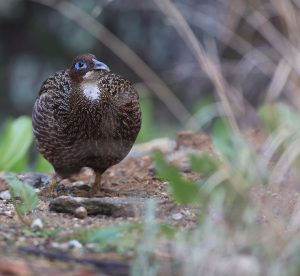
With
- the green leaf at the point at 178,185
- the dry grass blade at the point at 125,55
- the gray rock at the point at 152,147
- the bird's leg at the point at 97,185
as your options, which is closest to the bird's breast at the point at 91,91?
the dry grass blade at the point at 125,55

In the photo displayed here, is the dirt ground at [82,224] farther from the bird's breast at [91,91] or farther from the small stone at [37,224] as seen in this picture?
the bird's breast at [91,91]

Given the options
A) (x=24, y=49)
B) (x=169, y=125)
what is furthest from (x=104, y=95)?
(x=24, y=49)

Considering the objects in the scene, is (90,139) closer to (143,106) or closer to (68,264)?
(68,264)

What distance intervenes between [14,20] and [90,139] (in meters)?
4.43

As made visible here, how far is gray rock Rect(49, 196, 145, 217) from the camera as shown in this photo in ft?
12.9

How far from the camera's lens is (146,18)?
8.92 metres

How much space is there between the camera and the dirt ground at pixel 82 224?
123 inches

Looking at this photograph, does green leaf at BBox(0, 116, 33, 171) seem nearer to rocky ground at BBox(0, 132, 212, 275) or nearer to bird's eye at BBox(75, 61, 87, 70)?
rocky ground at BBox(0, 132, 212, 275)

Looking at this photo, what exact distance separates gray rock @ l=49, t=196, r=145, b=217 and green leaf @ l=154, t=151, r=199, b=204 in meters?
0.63

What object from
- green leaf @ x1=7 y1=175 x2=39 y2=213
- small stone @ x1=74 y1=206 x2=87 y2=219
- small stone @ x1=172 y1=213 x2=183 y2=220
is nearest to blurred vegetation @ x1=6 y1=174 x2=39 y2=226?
green leaf @ x1=7 y1=175 x2=39 y2=213

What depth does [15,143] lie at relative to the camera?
6.07 m

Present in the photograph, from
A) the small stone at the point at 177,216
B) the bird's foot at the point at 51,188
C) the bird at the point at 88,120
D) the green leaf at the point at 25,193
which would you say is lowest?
the bird's foot at the point at 51,188

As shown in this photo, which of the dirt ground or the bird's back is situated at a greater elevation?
the bird's back

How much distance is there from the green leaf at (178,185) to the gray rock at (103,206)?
24.7 inches
